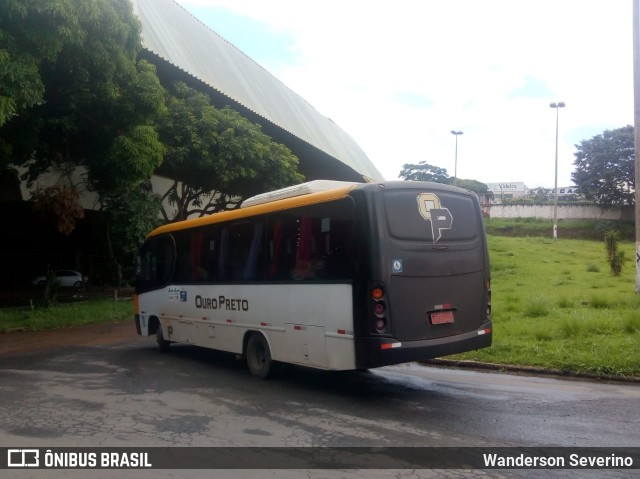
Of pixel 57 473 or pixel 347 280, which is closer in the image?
pixel 57 473

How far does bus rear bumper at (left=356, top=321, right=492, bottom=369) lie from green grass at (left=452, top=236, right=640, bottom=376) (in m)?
2.79

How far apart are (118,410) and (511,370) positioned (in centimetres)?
623

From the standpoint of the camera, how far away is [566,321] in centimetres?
1236

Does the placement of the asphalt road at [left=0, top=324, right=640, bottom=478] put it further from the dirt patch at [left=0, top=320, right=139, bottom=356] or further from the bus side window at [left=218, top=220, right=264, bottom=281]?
the dirt patch at [left=0, top=320, right=139, bottom=356]

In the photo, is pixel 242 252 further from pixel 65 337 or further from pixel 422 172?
pixel 422 172

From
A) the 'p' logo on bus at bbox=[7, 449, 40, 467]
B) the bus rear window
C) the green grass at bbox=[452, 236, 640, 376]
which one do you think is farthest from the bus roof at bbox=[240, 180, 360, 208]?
the 'p' logo on bus at bbox=[7, 449, 40, 467]

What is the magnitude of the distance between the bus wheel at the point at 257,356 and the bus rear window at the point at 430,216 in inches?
121

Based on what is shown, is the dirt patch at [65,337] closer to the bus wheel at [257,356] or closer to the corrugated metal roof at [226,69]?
the bus wheel at [257,356]

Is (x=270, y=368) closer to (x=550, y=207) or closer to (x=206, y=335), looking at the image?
(x=206, y=335)

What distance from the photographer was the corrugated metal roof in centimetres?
2030

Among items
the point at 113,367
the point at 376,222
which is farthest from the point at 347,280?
the point at 113,367

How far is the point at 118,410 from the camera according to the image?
7.71 m

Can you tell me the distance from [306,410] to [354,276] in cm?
174

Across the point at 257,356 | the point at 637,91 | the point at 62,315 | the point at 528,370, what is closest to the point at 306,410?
the point at 257,356
